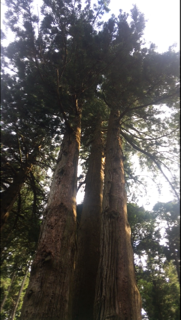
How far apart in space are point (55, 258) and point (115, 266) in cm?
86

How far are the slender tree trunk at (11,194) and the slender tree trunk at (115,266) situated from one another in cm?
→ 437

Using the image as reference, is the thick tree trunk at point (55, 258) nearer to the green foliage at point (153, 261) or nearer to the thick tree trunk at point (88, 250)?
the thick tree trunk at point (88, 250)

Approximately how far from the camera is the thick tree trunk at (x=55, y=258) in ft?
6.63

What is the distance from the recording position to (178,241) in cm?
1848

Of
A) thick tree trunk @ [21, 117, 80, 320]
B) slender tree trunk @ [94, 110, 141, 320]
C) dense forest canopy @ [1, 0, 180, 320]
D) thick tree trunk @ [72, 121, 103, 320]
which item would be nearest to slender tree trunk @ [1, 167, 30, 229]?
dense forest canopy @ [1, 0, 180, 320]

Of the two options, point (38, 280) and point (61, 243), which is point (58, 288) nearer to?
point (38, 280)

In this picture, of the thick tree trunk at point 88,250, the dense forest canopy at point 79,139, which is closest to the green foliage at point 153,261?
the dense forest canopy at point 79,139

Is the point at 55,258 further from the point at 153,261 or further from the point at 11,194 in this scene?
the point at 153,261

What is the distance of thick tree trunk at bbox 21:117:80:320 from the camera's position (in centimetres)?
202

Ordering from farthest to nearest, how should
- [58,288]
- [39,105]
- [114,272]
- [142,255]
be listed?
[142,255] → [39,105] → [114,272] → [58,288]

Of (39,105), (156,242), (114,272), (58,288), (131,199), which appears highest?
(39,105)

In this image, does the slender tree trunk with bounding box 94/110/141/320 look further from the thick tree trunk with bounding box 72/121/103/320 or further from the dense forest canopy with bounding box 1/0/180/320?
the thick tree trunk with bounding box 72/121/103/320

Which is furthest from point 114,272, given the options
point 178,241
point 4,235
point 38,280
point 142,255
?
point 178,241

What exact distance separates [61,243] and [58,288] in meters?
0.56
